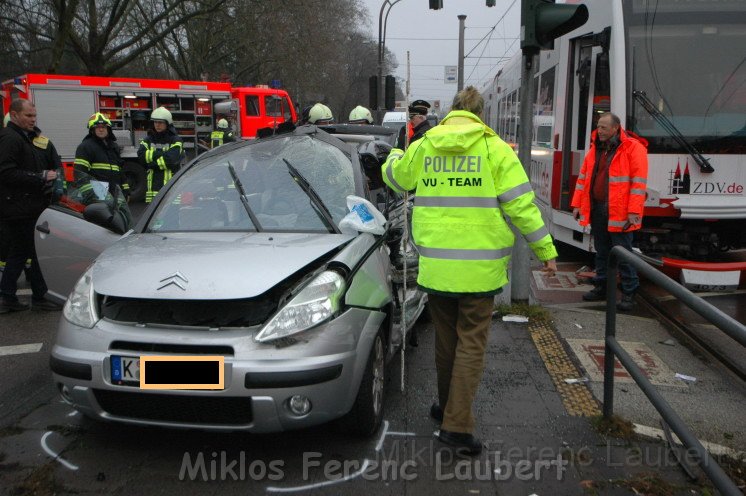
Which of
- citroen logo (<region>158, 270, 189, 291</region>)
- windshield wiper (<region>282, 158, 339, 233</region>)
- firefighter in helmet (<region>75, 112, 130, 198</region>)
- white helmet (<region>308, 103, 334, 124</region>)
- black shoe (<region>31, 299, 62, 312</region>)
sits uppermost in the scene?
white helmet (<region>308, 103, 334, 124</region>)

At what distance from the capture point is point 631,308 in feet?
19.3

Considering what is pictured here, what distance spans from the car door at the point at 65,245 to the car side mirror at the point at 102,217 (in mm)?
152

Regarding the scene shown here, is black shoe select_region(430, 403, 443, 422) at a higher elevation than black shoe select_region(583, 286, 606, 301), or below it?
below

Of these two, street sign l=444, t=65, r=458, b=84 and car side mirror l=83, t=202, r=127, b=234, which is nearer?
car side mirror l=83, t=202, r=127, b=234

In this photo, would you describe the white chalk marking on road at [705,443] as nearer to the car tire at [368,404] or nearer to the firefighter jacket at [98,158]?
the car tire at [368,404]

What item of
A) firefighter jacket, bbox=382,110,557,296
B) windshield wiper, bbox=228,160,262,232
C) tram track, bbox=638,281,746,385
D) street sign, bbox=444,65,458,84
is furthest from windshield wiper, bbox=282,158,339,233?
street sign, bbox=444,65,458,84

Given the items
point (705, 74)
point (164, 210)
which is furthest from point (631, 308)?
point (164, 210)

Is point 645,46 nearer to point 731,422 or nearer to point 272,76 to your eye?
point 731,422

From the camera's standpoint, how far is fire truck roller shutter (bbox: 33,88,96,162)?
17.2 metres

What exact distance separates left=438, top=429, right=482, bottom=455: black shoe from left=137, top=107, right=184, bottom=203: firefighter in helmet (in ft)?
16.1

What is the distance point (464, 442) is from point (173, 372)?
150cm

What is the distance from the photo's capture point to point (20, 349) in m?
4.87

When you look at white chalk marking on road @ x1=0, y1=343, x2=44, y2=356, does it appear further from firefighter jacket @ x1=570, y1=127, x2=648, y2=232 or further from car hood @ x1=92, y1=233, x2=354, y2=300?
firefighter jacket @ x1=570, y1=127, x2=648, y2=232

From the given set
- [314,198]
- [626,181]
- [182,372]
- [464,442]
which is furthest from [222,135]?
[464,442]
